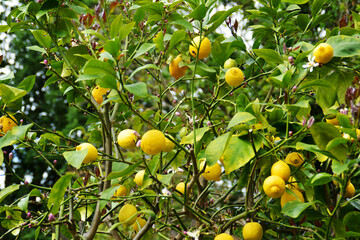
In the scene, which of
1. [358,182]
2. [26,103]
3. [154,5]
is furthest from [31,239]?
[154,5]

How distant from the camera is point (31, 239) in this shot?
198 inches

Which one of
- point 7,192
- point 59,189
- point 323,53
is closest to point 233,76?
point 323,53

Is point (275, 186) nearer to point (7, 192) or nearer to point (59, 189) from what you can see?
point (59, 189)

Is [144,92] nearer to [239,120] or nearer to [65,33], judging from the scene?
[239,120]

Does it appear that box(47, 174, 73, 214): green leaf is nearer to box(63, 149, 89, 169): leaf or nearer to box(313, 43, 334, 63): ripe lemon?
box(63, 149, 89, 169): leaf

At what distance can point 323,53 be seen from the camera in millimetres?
736

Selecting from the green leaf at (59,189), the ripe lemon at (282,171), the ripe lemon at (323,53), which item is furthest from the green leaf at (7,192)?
the ripe lemon at (323,53)

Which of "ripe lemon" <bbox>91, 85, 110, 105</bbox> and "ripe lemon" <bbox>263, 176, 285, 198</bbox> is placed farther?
"ripe lemon" <bbox>91, 85, 110, 105</bbox>

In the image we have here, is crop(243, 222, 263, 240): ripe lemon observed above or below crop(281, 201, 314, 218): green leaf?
below

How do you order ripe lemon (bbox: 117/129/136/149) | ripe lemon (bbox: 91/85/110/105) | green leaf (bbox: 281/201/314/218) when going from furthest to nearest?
ripe lemon (bbox: 91/85/110/105), ripe lemon (bbox: 117/129/136/149), green leaf (bbox: 281/201/314/218)

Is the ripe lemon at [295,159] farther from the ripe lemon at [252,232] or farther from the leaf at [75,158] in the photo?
the leaf at [75,158]

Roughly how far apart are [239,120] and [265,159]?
18cm

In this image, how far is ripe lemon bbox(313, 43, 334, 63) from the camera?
734 millimetres

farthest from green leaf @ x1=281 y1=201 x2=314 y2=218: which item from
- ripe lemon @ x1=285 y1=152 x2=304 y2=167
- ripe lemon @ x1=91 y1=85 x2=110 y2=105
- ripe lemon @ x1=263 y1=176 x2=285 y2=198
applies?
ripe lemon @ x1=91 y1=85 x2=110 y2=105
